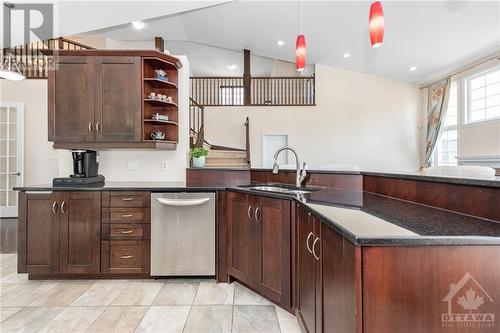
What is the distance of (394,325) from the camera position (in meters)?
0.94

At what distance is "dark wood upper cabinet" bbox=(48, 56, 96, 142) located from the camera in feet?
9.43

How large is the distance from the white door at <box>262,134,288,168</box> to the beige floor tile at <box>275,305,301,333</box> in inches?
236

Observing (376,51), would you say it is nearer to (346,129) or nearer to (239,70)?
(346,129)

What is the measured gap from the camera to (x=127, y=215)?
8.75 ft

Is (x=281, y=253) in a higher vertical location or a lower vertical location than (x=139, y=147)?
lower

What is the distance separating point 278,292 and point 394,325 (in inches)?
50.0

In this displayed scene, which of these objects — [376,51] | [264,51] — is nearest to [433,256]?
[376,51]

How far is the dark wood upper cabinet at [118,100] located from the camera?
2885 millimetres

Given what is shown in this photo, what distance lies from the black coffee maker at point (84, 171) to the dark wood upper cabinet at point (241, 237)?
1.45 m

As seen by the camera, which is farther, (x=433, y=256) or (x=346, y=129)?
(x=346, y=129)

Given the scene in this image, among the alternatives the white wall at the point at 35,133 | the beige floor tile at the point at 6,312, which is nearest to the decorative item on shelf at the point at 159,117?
the beige floor tile at the point at 6,312

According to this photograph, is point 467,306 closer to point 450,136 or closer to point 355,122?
point 450,136

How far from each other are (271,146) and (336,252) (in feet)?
22.9

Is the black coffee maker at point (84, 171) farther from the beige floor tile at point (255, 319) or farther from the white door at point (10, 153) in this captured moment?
the white door at point (10, 153)
